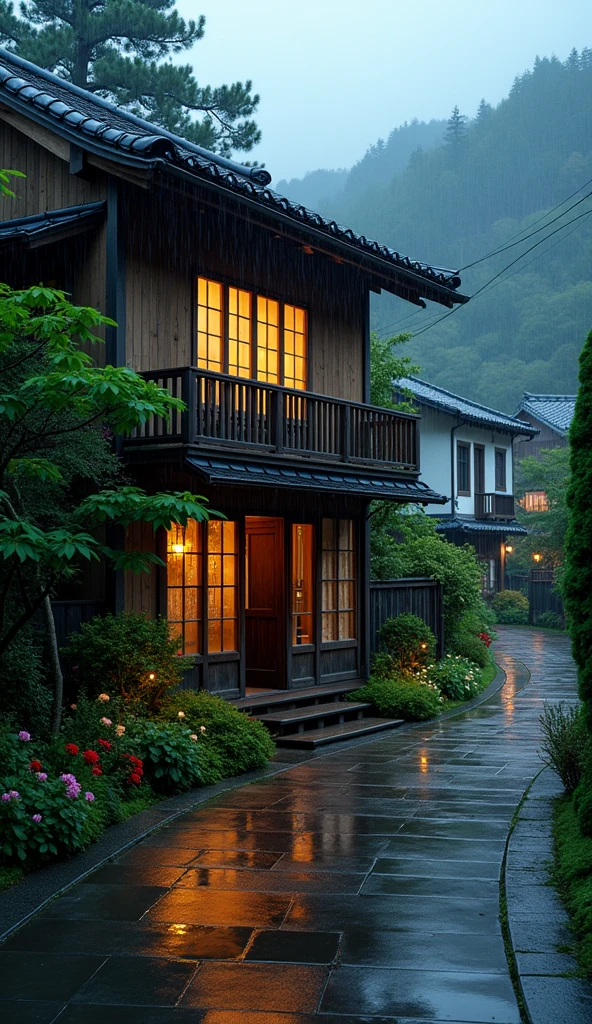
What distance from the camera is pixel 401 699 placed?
16.5 meters

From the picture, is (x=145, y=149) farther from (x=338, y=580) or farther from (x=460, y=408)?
(x=460, y=408)

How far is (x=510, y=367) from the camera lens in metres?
72.1

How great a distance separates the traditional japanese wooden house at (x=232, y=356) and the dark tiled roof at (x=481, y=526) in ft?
69.9

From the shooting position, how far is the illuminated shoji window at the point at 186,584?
1375 cm

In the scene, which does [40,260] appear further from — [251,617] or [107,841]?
[107,841]

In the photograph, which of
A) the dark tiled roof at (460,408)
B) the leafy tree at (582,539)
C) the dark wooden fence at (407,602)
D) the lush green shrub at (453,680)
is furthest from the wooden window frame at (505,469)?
the leafy tree at (582,539)

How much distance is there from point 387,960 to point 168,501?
4.22 meters

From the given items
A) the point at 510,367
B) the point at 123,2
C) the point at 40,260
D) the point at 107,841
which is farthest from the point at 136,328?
the point at 510,367

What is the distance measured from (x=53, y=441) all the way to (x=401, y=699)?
8.62 m

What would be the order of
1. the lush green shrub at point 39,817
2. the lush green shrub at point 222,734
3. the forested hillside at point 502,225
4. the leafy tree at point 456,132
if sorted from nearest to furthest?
1. the lush green shrub at point 39,817
2. the lush green shrub at point 222,734
3. the forested hillside at point 502,225
4. the leafy tree at point 456,132

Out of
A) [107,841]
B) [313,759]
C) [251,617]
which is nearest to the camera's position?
[107,841]

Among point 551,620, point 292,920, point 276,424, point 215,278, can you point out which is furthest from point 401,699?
point 551,620

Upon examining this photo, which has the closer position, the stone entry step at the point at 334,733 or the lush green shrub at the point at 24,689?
the lush green shrub at the point at 24,689

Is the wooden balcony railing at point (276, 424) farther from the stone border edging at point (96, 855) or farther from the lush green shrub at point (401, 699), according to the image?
the stone border edging at point (96, 855)
